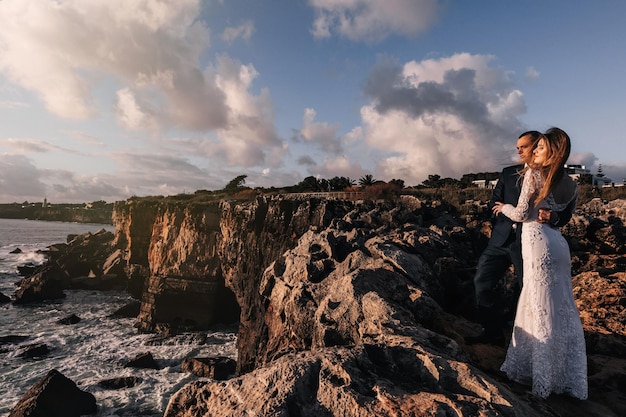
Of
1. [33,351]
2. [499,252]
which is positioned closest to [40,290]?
[33,351]

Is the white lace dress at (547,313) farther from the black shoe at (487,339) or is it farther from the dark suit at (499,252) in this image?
the black shoe at (487,339)

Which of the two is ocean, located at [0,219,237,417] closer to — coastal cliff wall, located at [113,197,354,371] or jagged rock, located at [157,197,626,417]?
coastal cliff wall, located at [113,197,354,371]

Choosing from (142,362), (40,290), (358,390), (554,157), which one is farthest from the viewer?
(40,290)

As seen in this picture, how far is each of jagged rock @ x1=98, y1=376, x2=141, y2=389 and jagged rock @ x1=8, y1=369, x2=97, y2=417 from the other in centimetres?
240

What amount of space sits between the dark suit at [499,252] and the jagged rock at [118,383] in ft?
64.9

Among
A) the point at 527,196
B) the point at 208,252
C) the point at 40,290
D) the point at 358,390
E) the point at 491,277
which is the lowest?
the point at 40,290

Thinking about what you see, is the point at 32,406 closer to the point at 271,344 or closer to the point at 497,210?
the point at 271,344

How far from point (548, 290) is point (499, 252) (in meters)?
0.87

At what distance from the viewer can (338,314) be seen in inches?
197

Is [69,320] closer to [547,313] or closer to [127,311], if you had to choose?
[127,311]

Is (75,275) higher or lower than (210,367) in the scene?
lower

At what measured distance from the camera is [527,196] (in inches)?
141

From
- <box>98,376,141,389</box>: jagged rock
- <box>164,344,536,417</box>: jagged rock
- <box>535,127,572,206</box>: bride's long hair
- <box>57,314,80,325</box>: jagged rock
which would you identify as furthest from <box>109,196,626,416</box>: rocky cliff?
<box>57,314,80,325</box>: jagged rock

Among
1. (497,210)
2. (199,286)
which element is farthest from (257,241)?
(497,210)
